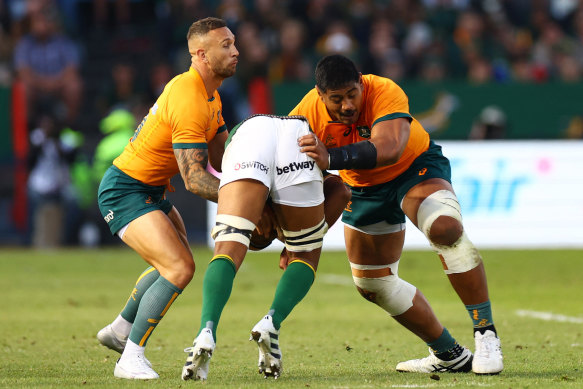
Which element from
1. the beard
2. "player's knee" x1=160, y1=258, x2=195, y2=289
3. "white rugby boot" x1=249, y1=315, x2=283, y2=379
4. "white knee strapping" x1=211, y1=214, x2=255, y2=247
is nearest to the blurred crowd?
the beard

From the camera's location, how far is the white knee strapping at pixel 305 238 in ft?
18.7

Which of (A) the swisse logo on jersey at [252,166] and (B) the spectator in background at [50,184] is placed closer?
(A) the swisse logo on jersey at [252,166]

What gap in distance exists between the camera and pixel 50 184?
17.6 meters

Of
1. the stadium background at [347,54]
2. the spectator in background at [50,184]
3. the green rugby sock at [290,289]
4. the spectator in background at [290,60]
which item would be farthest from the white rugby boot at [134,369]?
the spectator in background at [290,60]

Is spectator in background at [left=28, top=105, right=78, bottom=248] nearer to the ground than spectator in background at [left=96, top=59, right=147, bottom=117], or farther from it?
nearer to the ground

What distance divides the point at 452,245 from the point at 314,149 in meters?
1.01

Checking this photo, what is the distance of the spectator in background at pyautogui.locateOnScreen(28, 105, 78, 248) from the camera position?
693 inches

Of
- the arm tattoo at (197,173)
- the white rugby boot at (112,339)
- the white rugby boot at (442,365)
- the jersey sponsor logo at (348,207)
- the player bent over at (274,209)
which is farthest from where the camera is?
the white rugby boot at (112,339)

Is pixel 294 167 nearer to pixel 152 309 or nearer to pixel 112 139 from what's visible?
pixel 152 309

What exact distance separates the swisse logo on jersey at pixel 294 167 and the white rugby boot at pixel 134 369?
1335mm

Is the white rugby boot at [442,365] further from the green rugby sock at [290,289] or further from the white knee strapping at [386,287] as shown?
the green rugby sock at [290,289]

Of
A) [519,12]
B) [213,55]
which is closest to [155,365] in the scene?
[213,55]

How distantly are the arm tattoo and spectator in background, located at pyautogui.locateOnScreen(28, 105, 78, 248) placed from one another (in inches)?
483

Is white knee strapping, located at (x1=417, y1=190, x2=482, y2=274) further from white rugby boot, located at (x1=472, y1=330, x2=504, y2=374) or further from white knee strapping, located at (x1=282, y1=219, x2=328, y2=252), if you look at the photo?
white knee strapping, located at (x1=282, y1=219, x2=328, y2=252)
